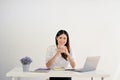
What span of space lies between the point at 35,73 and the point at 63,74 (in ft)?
1.05

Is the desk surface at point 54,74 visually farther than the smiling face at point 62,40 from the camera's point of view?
No

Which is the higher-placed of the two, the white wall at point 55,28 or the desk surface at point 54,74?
the white wall at point 55,28

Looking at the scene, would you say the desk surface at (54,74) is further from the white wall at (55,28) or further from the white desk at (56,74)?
the white wall at (55,28)

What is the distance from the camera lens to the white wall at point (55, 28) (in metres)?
4.33

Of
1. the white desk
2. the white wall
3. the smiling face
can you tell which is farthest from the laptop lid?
the white wall

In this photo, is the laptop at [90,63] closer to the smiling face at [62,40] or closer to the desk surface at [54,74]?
the desk surface at [54,74]

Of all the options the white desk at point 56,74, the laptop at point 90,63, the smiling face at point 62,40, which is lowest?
the white desk at point 56,74

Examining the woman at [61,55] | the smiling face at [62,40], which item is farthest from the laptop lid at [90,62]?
the smiling face at [62,40]

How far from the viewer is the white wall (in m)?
4.33

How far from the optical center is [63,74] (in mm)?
2869

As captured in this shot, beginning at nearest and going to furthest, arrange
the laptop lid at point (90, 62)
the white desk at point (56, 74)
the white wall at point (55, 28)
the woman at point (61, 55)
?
the white desk at point (56, 74) < the laptop lid at point (90, 62) < the woman at point (61, 55) < the white wall at point (55, 28)

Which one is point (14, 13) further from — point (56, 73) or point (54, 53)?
point (56, 73)

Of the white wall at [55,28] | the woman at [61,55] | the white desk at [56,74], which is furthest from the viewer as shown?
the white wall at [55,28]

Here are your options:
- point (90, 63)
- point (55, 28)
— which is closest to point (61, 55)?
point (90, 63)
